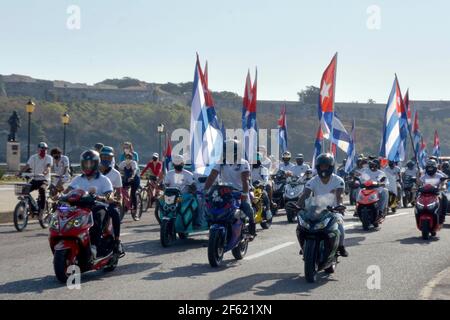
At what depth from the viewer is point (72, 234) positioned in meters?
9.80

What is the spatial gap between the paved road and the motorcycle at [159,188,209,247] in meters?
0.29

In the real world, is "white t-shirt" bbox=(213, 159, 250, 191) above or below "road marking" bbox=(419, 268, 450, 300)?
above

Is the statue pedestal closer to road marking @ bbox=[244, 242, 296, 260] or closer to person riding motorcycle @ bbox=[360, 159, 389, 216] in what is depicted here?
person riding motorcycle @ bbox=[360, 159, 389, 216]

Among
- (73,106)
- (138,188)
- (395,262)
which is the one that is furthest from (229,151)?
(73,106)

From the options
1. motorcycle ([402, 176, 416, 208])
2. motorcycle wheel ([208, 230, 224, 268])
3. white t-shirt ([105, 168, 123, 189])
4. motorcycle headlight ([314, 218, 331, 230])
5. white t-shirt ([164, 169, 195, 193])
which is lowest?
motorcycle ([402, 176, 416, 208])

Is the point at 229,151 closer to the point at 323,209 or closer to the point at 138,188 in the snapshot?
the point at 323,209

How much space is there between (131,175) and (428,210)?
7.65 meters

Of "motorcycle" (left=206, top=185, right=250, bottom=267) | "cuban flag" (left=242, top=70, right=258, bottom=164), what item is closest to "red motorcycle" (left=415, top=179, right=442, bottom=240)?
"cuban flag" (left=242, top=70, right=258, bottom=164)

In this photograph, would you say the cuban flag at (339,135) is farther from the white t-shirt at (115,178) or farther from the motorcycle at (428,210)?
the white t-shirt at (115,178)

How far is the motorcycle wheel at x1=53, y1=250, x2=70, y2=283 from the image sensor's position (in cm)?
973

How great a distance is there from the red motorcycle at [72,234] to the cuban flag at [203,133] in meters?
6.94

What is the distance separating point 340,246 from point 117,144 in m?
132

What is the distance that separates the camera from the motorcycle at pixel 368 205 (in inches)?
734
